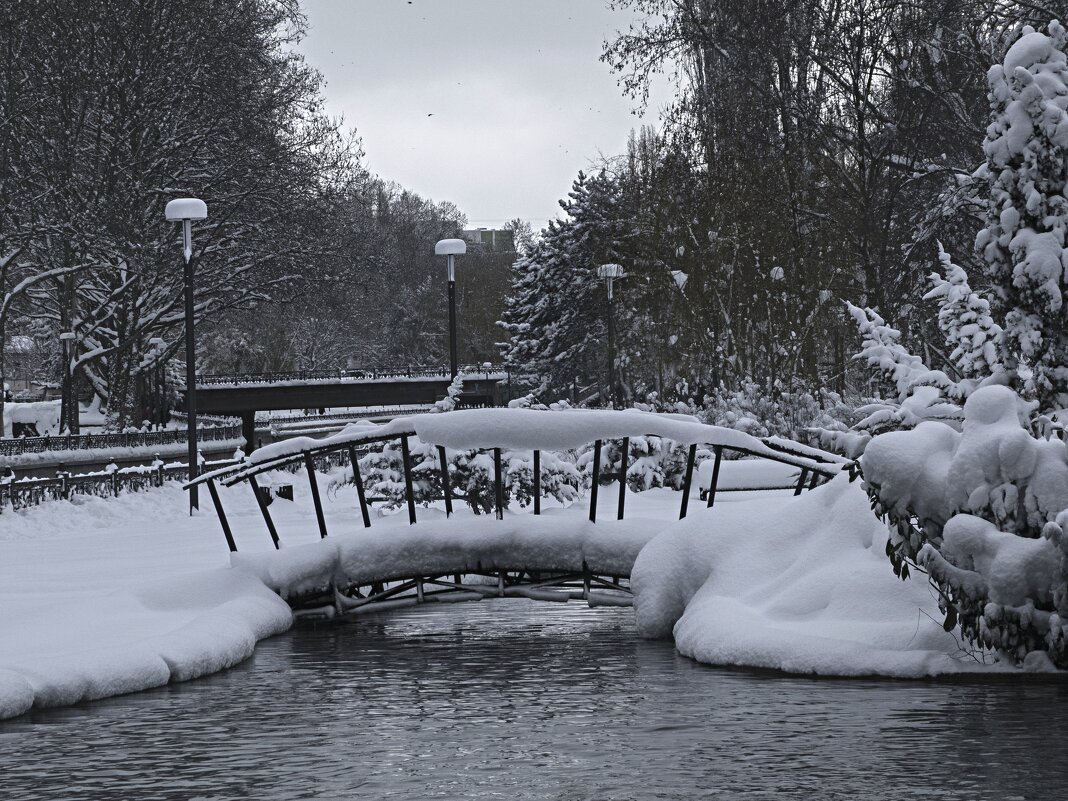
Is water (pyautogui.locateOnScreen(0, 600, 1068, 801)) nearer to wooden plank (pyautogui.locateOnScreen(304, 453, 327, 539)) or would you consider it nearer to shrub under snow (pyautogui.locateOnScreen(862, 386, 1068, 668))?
shrub under snow (pyautogui.locateOnScreen(862, 386, 1068, 668))

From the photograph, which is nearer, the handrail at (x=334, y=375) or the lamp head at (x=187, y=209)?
the lamp head at (x=187, y=209)

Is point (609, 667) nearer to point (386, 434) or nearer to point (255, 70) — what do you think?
point (386, 434)

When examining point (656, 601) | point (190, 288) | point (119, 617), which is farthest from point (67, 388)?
point (656, 601)

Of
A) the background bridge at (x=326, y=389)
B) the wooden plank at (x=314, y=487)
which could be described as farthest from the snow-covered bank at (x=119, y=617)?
the background bridge at (x=326, y=389)

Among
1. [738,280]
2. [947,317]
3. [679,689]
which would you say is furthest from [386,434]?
[738,280]

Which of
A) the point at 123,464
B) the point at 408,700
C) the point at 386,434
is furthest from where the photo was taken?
the point at 123,464

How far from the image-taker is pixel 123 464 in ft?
122

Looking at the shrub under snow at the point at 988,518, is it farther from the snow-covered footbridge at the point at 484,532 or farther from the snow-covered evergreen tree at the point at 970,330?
the snow-covered evergreen tree at the point at 970,330

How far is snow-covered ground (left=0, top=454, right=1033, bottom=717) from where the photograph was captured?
1011 cm

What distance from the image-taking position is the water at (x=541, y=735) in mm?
7035

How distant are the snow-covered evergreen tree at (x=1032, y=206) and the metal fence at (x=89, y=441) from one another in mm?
26929

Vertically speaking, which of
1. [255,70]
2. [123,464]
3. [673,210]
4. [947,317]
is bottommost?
[123,464]

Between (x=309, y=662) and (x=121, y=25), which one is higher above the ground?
(x=121, y=25)

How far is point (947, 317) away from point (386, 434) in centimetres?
511
